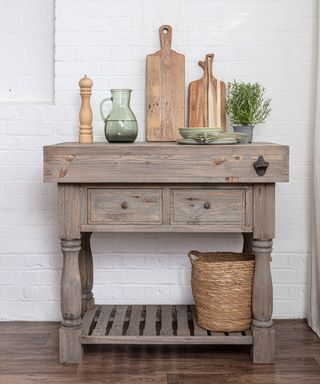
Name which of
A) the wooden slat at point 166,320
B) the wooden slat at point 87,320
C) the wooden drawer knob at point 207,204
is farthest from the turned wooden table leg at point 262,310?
the wooden slat at point 87,320

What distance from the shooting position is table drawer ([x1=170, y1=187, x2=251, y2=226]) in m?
2.86

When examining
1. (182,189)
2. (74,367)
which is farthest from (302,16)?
(74,367)

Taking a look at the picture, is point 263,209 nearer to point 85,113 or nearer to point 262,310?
point 262,310

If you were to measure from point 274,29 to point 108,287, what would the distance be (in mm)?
1663

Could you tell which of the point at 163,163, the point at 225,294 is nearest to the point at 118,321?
the point at 225,294

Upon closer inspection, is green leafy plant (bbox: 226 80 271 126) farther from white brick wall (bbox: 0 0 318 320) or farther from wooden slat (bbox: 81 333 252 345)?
wooden slat (bbox: 81 333 252 345)

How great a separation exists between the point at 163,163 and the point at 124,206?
0.26 m

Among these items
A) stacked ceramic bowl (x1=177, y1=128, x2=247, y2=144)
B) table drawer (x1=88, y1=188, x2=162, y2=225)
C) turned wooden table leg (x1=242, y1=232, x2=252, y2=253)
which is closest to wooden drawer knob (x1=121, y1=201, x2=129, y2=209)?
table drawer (x1=88, y1=188, x2=162, y2=225)

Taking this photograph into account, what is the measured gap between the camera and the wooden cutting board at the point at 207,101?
3.43 meters

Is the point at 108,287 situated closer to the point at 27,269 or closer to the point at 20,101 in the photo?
the point at 27,269

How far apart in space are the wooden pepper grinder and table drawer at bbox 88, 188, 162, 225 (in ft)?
1.25

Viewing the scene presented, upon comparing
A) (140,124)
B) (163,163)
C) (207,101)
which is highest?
(207,101)

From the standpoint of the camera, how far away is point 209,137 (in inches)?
113

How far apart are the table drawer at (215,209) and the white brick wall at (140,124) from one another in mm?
728
